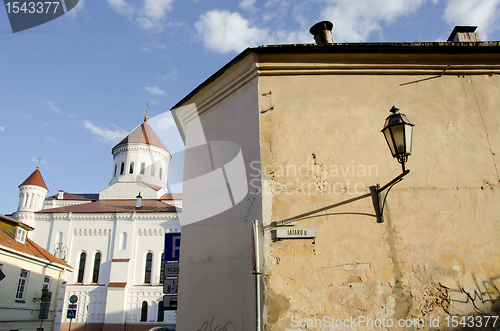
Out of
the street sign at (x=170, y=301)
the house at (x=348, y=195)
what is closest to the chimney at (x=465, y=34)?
the house at (x=348, y=195)

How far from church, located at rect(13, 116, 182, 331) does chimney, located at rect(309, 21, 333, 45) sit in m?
25.1

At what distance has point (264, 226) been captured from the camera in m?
4.38

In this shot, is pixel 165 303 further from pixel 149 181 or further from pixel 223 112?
pixel 149 181

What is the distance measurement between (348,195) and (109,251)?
29.1 metres

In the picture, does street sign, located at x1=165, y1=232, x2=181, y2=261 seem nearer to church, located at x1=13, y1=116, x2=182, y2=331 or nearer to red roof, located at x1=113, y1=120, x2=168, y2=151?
church, located at x1=13, y1=116, x2=182, y2=331

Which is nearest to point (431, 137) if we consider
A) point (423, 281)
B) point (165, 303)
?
point (423, 281)

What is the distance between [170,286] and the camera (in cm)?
645

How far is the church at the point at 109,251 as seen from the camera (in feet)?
87.6

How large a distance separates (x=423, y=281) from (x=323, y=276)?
1241 millimetres

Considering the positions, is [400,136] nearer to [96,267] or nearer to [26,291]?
[26,291]

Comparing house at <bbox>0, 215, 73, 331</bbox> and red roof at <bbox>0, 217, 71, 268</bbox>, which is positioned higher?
red roof at <bbox>0, 217, 71, 268</bbox>

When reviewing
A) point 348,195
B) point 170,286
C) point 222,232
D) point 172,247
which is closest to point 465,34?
point 348,195

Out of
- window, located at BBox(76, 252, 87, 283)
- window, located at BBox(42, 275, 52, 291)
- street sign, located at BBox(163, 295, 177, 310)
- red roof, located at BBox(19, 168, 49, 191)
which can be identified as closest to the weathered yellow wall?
street sign, located at BBox(163, 295, 177, 310)

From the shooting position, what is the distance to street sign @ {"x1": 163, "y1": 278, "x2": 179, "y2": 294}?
6.35 meters
